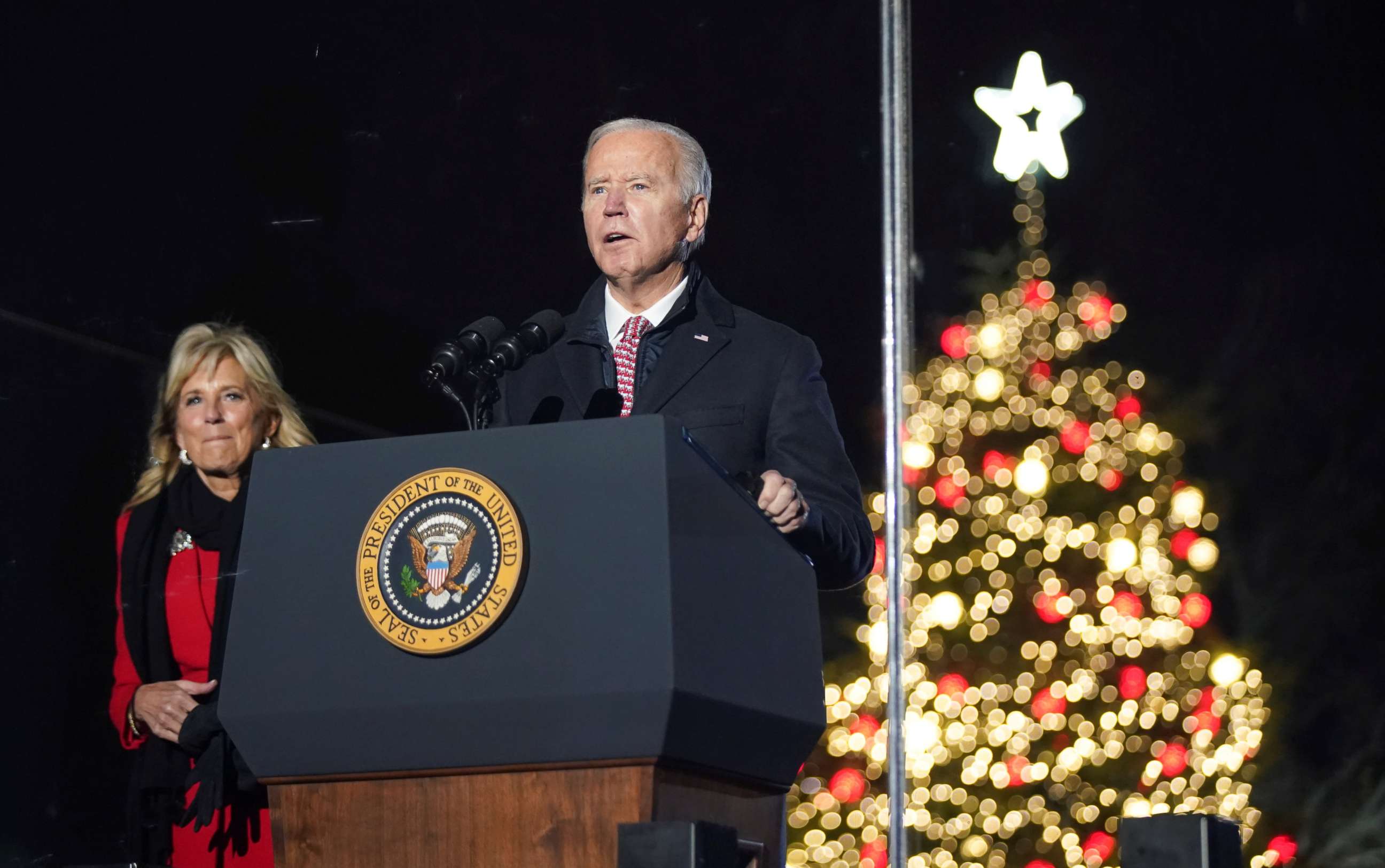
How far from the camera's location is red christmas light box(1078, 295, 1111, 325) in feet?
17.2

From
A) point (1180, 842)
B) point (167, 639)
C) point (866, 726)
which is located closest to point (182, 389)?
point (167, 639)

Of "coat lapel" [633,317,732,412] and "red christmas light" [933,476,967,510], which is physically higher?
"red christmas light" [933,476,967,510]

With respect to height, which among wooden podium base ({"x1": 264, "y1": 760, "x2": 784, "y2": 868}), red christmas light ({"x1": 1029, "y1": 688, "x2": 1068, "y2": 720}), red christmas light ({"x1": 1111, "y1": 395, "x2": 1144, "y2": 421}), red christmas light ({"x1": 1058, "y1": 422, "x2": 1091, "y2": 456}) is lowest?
wooden podium base ({"x1": 264, "y1": 760, "x2": 784, "y2": 868})

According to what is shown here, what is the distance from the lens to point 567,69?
304cm

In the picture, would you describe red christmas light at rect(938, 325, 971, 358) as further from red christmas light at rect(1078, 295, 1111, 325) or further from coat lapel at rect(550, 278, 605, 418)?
coat lapel at rect(550, 278, 605, 418)

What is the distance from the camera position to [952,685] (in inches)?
196

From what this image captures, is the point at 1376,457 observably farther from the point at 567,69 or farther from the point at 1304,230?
the point at 567,69

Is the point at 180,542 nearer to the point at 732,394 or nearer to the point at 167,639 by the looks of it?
the point at 167,639

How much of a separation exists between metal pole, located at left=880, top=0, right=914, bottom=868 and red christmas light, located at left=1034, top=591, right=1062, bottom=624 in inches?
57.7

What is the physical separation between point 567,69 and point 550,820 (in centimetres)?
195

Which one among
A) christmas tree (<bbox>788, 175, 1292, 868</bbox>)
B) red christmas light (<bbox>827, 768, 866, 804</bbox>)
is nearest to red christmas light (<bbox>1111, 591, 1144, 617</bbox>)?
christmas tree (<bbox>788, 175, 1292, 868</bbox>)

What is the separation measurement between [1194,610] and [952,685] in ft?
2.59

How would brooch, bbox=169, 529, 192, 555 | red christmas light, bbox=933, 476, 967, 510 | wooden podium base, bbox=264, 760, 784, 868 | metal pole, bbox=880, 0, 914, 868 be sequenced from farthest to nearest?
red christmas light, bbox=933, 476, 967, 510
metal pole, bbox=880, 0, 914, 868
brooch, bbox=169, 529, 192, 555
wooden podium base, bbox=264, 760, 784, 868

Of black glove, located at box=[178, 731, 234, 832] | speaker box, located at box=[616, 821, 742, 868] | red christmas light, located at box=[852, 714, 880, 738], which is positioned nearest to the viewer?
speaker box, located at box=[616, 821, 742, 868]
